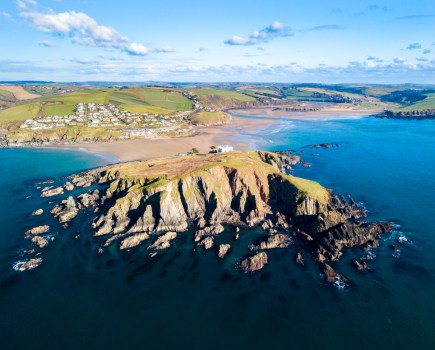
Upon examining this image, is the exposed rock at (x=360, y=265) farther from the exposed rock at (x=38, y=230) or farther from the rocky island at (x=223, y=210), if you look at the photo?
the exposed rock at (x=38, y=230)

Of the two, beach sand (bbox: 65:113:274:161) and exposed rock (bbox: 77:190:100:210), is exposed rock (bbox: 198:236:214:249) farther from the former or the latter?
beach sand (bbox: 65:113:274:161)

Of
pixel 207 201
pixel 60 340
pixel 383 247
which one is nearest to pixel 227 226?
pixel 207 201

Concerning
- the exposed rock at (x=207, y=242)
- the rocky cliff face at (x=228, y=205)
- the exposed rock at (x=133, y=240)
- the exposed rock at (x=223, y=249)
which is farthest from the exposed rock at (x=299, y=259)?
the exposed rock at (x=133, y=240)

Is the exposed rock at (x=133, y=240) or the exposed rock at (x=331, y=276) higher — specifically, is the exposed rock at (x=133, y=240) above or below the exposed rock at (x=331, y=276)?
below

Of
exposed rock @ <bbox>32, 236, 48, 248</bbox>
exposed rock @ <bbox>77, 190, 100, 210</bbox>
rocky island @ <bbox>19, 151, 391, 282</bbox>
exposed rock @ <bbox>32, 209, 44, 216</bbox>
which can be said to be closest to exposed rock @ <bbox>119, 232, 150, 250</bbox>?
rocky island @ <bbox>19, 151, 391, 282</bbox>

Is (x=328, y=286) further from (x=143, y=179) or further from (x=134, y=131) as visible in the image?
(x=134, y=131)

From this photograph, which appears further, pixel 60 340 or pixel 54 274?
pixel 54 274
